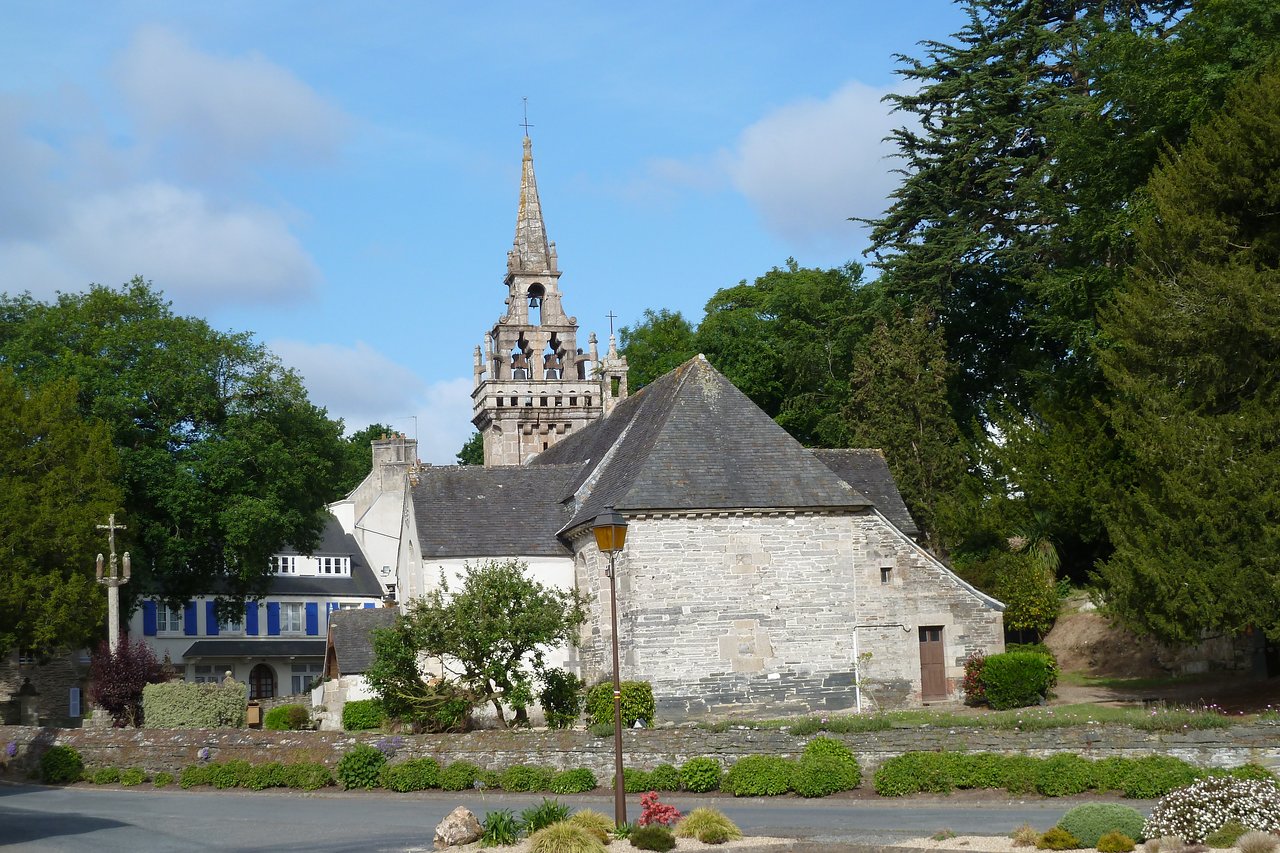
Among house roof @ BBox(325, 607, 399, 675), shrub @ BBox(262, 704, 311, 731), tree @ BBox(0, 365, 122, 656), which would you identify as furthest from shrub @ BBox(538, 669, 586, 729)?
tree @ BBox(0, 365, 122, 656)

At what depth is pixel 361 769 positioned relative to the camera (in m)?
25.8

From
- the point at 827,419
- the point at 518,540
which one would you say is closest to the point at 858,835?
the point at 518,540

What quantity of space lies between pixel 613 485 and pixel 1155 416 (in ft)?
41.9

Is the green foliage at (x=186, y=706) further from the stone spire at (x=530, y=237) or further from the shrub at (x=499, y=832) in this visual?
the stone spire at (x=530, y=237)

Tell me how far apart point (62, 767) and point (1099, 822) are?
68.7 feet

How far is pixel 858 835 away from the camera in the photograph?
18.1 meters

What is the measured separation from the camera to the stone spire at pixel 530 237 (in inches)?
2168

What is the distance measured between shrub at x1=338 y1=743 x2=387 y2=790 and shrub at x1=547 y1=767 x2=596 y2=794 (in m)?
3.51

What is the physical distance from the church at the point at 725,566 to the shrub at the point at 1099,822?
13.9m

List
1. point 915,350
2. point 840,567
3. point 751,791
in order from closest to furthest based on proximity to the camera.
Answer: point 751,791 → point 840,567 → point 915,350

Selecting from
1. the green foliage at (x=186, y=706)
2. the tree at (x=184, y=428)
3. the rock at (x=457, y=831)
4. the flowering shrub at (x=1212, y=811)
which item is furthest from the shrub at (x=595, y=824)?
the tree at (x=184, y=428)

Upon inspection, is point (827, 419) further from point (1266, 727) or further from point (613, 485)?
point (1266, 727)

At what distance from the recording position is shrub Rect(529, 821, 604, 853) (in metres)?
16.3

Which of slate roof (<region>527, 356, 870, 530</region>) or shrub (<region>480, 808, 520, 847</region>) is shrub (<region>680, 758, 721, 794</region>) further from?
slate roof (<region>527, 356, 870, 530</region>)
